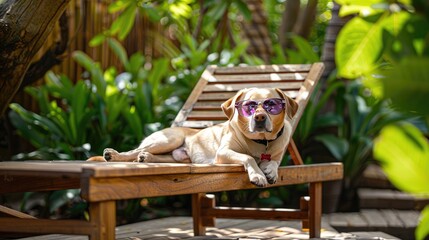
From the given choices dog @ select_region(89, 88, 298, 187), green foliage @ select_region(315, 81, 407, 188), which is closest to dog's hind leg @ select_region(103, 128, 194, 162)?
dog @ select_region(89, 88, 298, 187)

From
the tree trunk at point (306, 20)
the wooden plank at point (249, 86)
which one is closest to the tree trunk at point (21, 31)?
the wooden plank at point (249, 86)

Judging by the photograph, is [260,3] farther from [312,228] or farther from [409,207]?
[312,228]

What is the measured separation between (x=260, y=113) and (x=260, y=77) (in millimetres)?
1456

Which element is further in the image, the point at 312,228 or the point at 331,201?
the point at 331,201

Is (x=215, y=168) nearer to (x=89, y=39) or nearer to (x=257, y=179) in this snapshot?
(x=257, y=179)

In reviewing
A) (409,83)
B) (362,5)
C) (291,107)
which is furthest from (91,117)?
(409,83)

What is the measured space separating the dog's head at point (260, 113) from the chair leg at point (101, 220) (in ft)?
4.26

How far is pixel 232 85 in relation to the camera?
5.40m

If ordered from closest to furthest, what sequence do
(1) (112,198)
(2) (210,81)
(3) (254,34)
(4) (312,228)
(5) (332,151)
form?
(1) (112,198) → (4) (312,228) → (2) (210,81) → (5) (332,151) → (3) (254,34)

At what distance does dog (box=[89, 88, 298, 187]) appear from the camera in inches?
155

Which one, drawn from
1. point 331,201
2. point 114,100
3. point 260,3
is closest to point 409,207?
point 331,201

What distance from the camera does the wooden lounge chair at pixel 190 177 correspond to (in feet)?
9.25

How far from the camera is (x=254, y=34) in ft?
32.0

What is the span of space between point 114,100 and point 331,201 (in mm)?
2156
